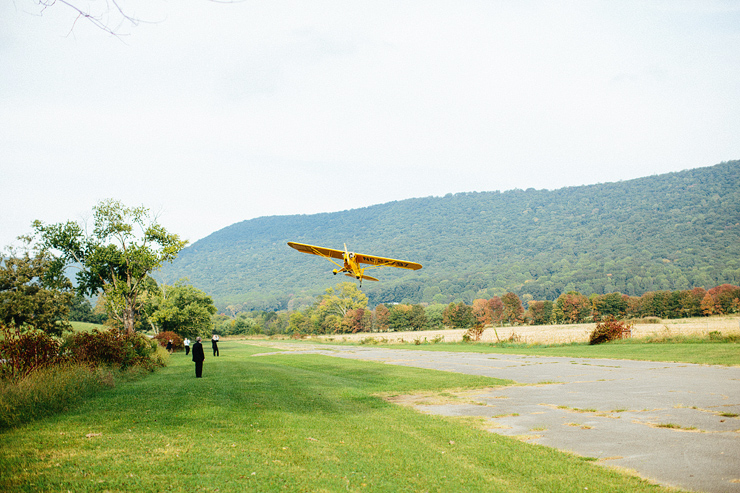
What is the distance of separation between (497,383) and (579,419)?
6.26m

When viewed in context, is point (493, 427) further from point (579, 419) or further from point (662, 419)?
point (662, 419)

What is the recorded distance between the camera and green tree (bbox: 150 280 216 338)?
53838 mm

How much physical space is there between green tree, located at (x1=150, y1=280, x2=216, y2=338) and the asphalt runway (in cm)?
4684

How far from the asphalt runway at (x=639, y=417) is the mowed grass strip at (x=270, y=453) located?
2.26 ft

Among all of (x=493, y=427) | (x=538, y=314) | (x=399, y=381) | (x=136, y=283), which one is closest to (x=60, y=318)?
(x=136, y=283)

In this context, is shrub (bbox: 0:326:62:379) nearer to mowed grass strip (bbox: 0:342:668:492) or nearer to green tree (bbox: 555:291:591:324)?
mowed grass strip (bbox: 0:342:668:492)

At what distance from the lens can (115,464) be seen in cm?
546

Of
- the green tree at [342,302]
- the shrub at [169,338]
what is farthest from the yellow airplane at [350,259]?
the green tree at [342,302]

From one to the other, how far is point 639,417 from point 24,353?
50.8 feet

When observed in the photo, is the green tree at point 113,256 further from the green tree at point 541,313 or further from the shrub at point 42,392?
the green tree at point 541,313

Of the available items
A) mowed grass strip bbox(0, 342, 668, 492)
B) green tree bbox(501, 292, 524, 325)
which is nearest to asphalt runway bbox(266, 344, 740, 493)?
mowed grass strip bbox(0, 342, 668, 492)

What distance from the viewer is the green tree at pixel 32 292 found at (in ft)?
147

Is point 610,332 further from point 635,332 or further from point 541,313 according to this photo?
point 541,313

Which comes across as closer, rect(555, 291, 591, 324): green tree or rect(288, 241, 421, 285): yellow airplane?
rect(288, 241, 421, 285): yellow airplane
